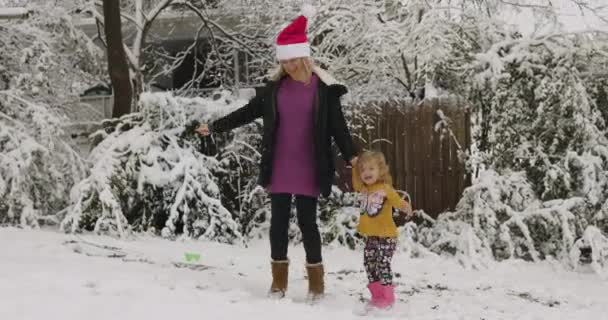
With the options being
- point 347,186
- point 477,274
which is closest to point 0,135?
point 347,186

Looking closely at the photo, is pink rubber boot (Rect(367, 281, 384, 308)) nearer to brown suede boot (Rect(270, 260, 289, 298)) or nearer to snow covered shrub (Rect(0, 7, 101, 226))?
brown suede boot (Rect(270, 260, 289, 298))

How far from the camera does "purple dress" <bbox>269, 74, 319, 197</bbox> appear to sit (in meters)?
3.78

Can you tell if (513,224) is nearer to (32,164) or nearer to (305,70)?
(305,70)

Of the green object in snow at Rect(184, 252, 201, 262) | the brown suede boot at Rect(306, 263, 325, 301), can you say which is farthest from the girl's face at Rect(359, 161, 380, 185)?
the green object in snow at Rect(184, 252, 201, 262)

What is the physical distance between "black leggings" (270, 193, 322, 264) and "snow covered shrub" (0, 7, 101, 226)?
411 centimetres

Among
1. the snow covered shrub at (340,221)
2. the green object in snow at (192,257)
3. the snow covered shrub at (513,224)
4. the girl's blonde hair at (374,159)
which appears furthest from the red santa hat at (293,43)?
the snow covered shrub at (340,221)

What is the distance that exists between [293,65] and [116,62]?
5.17 m

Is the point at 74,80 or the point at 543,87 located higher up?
the point at 74,80

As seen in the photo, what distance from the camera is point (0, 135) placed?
6.99 meters

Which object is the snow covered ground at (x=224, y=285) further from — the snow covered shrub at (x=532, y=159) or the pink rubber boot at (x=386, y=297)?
the snow covered shrub at (x=532, y=159)

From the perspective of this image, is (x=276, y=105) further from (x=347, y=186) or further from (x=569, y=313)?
(x=347, y=186)

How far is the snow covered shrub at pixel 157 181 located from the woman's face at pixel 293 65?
10.6 ft

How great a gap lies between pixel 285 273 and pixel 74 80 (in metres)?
7.70

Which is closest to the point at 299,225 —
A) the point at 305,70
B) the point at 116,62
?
the point at 305,70
